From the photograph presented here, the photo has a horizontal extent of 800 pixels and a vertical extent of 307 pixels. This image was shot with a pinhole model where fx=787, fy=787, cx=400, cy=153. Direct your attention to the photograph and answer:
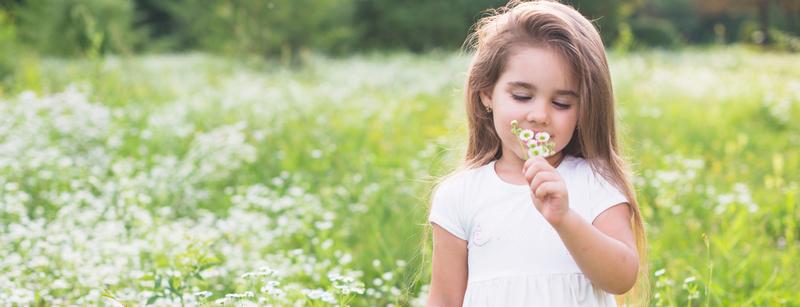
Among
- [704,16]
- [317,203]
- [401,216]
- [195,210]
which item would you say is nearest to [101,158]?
[195,210]

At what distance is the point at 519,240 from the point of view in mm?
1915

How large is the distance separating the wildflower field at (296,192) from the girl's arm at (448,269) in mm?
216

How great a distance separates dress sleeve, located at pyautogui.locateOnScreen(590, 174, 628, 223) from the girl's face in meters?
0.14

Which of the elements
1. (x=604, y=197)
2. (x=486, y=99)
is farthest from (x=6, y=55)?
(x=604, y=197)

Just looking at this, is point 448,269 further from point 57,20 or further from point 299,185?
point 57,20

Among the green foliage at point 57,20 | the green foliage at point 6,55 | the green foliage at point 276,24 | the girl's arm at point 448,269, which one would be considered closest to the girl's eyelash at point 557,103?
the girl's arm at point 448,269

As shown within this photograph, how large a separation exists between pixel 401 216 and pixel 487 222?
1948 millimetres

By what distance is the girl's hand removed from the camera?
1580 mm

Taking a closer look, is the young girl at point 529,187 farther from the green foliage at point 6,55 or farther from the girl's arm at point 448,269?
the green foliage at point 6,55

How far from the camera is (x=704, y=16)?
40.5m

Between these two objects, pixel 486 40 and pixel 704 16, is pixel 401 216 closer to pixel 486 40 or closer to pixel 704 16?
pixel 486 40

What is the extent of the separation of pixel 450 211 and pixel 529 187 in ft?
1.02

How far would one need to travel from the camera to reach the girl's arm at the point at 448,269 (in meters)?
2.05

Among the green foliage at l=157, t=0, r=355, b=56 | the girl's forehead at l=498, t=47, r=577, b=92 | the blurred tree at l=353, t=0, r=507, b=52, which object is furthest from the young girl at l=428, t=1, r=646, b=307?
the blurred tree at l=353, t=0, r=507, b=52
